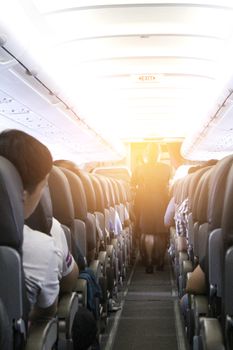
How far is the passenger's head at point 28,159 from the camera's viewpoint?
201 centimetres

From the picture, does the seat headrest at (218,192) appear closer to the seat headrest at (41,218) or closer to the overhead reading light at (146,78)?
the seat headrest at (41,218)

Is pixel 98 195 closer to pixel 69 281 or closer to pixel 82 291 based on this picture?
pixel 82 291

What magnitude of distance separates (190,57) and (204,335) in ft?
14.8

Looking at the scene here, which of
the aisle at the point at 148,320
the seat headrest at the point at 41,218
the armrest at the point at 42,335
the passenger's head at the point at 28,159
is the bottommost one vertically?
the aisle at the point at 148,320

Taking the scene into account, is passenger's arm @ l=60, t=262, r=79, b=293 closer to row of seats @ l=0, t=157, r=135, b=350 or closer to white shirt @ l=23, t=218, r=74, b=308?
row of seats @ l=0, t=157, r=135, b=350

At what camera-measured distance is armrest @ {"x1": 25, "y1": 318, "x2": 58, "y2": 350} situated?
202cm

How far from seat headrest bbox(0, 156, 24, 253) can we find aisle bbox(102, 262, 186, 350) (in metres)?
3.05

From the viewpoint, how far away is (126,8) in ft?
14.7

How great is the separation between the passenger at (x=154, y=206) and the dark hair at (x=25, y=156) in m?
7.30

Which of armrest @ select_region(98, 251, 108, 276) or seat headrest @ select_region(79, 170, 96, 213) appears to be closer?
seat headrest @ select_region(79, 170, 96, 213)

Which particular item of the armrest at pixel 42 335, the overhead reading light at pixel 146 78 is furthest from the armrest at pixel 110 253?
the armrest at pixel 42 335

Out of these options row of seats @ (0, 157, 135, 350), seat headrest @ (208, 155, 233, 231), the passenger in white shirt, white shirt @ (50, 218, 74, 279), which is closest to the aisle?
row of seats @ (0, 157, 135, 350)

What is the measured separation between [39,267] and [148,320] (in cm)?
376

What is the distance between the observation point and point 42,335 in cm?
209
